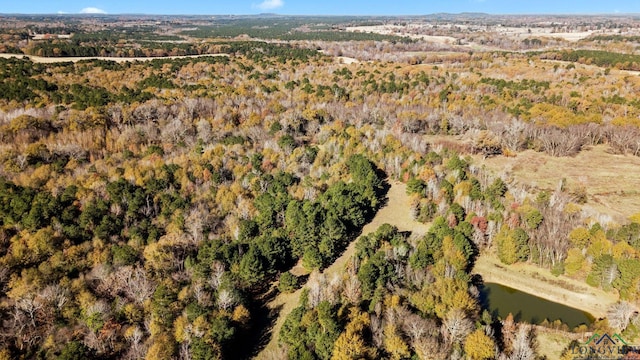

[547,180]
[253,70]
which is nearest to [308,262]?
[547,180]

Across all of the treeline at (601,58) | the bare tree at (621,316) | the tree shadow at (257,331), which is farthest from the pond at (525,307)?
the treeline at (601,58)

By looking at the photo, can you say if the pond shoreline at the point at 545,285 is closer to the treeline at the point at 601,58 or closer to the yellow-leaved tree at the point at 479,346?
the yellow-leaved tree at the point at 479,346

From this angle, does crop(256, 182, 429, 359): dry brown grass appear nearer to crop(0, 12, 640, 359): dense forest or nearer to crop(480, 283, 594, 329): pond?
crop(0, 12, 640, 359): dense forest

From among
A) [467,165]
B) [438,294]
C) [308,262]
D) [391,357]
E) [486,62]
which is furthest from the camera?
[486,62]

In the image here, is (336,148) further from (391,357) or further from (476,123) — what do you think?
(391,357)

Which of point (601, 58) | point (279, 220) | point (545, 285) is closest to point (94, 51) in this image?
point (279, 220)

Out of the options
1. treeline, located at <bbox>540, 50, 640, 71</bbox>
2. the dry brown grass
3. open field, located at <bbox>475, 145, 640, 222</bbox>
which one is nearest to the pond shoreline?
the dry brown grass

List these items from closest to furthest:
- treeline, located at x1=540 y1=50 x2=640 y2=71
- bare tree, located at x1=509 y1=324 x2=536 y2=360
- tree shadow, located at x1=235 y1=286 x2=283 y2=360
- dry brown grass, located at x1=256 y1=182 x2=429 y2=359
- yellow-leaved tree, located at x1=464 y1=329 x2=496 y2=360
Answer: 1. yellow-leaved tree, located at x1=464 y1=329 x2=496 y2=360
2. bare tree, located at x1=509 y1=324 x2=536 y2=360
3. tree shadow, located at x1=235 y1=286 x2=283 y2=360
4. dry brown grass, located at x1=256 y1=182 x2=429 y2=359
5. treeline, located at x1=540 y1=50 x2=640 y2=71
